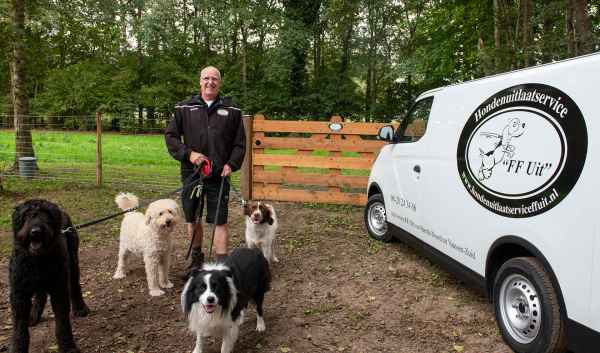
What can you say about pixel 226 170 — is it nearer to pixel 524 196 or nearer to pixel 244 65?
pixel 524 196

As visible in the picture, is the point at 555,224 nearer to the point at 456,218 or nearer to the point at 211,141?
the point at 456,218

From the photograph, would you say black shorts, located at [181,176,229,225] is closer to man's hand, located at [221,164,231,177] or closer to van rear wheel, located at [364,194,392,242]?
man's hand, located at [221,164,231,177]

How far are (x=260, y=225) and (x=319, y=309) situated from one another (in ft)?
4.57

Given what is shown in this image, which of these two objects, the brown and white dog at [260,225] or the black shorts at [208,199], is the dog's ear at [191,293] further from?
the brown and white dog at [260,225]

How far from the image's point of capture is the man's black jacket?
14.6 ft

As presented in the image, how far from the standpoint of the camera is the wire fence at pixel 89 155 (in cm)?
1009

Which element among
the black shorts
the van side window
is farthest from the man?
the van side window

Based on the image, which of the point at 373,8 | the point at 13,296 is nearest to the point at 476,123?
the point at 13,296

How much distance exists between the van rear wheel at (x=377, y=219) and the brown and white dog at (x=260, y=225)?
1979mm

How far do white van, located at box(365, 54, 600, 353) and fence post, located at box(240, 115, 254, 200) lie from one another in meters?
4.83

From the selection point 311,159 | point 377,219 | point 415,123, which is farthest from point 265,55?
point 415,123

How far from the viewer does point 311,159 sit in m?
8.71

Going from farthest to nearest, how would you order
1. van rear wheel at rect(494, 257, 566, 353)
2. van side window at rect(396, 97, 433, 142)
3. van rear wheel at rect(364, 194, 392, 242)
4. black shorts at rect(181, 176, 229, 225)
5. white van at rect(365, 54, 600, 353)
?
van rear wheel at rect(364, 194, 392, 242) → van side window at rect(396, 97, 433, 142) → black shorts at rect(181, 176, 229, 225) → van rear wheel at rect(494, 257, 566, 353) → white van at rect(365, 54, 600, 353)

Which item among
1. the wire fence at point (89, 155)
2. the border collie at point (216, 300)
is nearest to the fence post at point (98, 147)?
the wire fence at point (89, 155)
